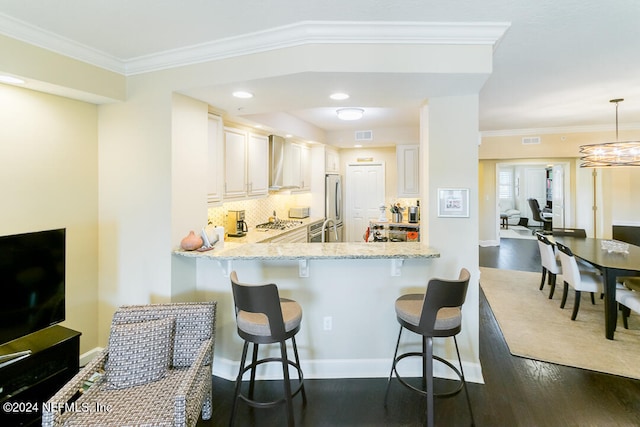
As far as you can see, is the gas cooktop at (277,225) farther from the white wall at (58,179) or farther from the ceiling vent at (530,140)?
the ceiling vent at (530,140)

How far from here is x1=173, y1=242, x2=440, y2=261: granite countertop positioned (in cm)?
237

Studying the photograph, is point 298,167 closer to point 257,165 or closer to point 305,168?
point 305,168

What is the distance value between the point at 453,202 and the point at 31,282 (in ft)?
9.86

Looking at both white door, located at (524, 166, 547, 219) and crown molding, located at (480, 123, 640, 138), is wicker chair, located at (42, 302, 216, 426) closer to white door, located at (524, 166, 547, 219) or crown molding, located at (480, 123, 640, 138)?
crown molding, located at (480, 123, 640, 138)

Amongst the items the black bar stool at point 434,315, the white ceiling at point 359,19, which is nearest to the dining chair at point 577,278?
the white ceiling at point 359,19

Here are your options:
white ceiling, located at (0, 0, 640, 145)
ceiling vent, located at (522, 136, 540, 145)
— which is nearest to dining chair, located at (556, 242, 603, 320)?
white ceiling, located at (0, 0, 640, 145)

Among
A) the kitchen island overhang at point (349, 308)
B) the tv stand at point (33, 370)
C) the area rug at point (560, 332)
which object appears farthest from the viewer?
the area rug at point (560, 332)

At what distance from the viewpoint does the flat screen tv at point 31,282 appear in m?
1.94

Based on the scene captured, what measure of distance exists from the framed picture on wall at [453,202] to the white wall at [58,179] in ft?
9.75

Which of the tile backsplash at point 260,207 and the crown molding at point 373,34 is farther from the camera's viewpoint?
the tile backsplash at point 260,207

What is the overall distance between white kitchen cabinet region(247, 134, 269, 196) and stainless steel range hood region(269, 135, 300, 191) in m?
0.11

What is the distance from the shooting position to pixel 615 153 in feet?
14.1

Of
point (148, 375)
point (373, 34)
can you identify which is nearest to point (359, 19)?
point (373, 34)

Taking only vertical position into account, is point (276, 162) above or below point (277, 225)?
above
